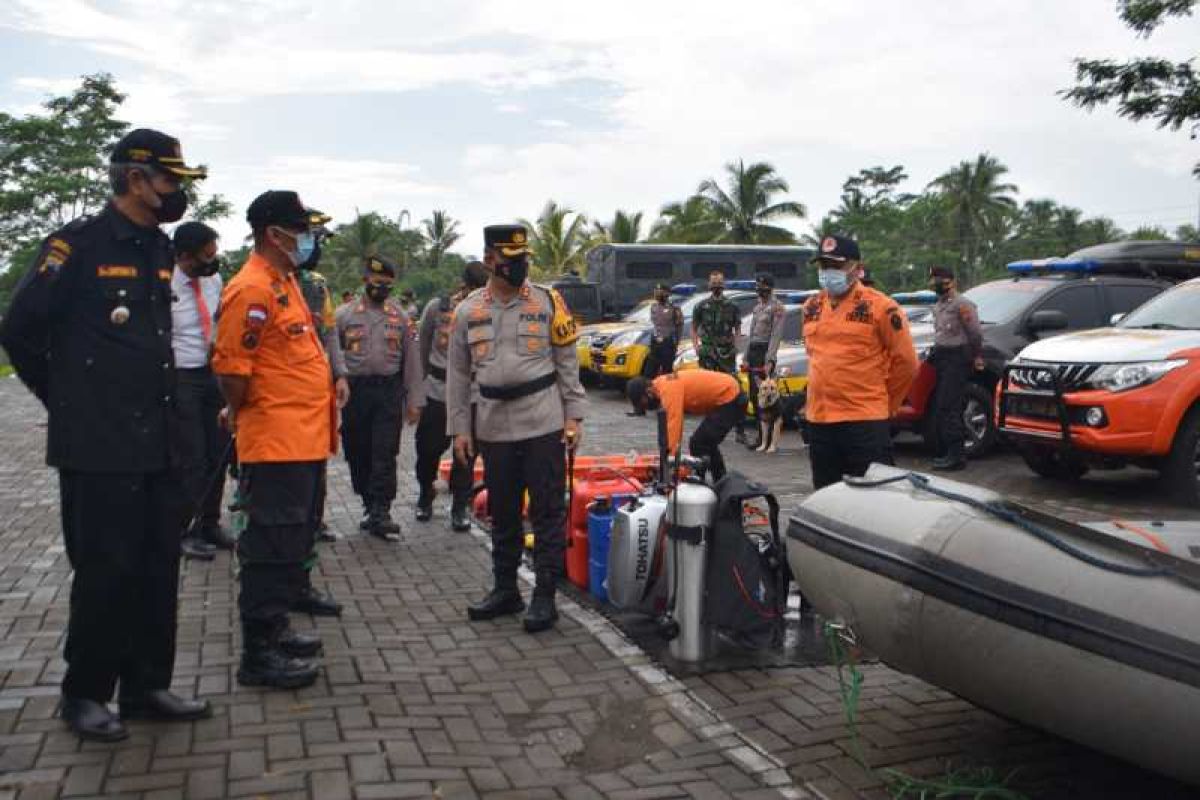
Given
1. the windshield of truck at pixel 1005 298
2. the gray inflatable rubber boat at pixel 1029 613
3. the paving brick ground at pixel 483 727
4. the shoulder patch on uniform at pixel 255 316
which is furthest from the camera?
the windshield of truck at pixel 1005 298

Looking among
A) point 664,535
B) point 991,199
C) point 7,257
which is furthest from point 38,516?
point 991,199

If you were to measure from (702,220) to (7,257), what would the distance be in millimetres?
25884

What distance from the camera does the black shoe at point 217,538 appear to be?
7.24 metres

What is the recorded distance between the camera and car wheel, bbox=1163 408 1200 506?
842 centimetres

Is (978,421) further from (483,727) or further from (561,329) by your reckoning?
(483,727)

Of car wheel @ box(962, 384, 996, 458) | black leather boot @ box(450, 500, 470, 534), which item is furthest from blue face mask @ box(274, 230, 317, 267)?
car wheel @ box(962, 384, 996, 458)

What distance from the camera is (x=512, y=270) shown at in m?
5.52

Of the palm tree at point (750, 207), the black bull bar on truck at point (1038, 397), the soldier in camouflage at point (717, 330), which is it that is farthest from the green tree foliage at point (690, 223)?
the black bull bar on truck at point (1038, 397)

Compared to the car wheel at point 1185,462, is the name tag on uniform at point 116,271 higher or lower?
higher

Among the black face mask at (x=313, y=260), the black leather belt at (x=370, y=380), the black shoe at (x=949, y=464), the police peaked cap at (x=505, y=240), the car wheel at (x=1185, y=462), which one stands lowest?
the black shoe at (x=949, y=464)

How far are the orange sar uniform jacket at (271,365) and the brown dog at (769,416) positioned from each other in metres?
7.52

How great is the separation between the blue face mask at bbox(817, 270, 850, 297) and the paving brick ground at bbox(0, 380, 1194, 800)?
2.20 meters

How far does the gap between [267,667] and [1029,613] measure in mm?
3033

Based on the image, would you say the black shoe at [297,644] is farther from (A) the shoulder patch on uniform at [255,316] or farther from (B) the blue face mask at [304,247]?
(B) the blue face mask at [304,247]
